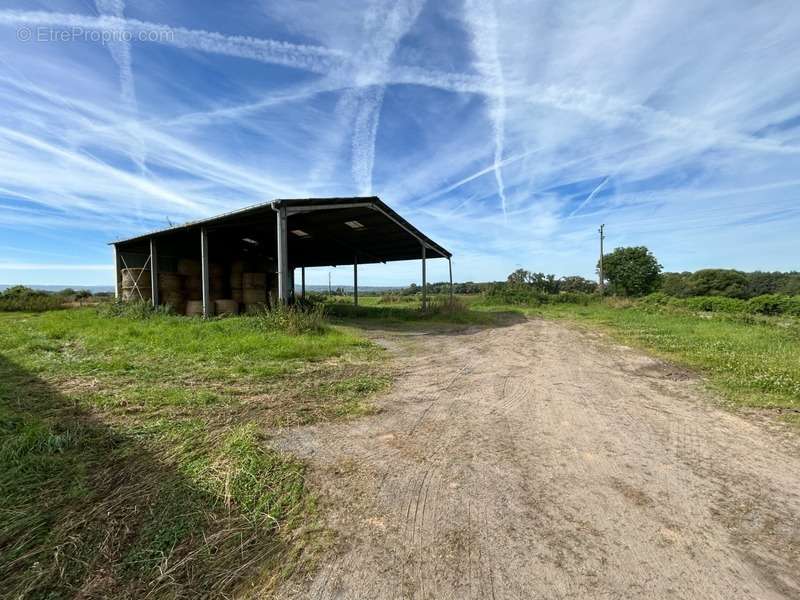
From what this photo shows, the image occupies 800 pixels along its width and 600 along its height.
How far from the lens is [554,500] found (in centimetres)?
202

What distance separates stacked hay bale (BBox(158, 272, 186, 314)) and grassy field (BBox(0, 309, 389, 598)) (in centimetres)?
861

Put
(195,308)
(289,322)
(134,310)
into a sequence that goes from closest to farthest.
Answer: (289,322)
(134,310)
(195,308)

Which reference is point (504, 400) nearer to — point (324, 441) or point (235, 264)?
point (324, 441)

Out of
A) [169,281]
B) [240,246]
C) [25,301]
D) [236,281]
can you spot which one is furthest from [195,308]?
[25,301]

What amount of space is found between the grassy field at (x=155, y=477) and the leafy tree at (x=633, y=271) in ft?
160

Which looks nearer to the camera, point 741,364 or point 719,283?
point 741,364

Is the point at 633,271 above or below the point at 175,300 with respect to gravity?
above

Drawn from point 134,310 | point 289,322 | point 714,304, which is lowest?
point 714,304

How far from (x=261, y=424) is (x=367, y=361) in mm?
2880

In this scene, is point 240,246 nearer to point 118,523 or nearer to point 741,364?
point 118,523

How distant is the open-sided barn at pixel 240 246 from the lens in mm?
10461

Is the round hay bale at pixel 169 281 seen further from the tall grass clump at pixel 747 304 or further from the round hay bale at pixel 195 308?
the tall grass clump at pixel 747 304

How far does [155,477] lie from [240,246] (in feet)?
51.5

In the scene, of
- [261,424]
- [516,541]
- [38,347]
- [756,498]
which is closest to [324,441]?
[261,424]
